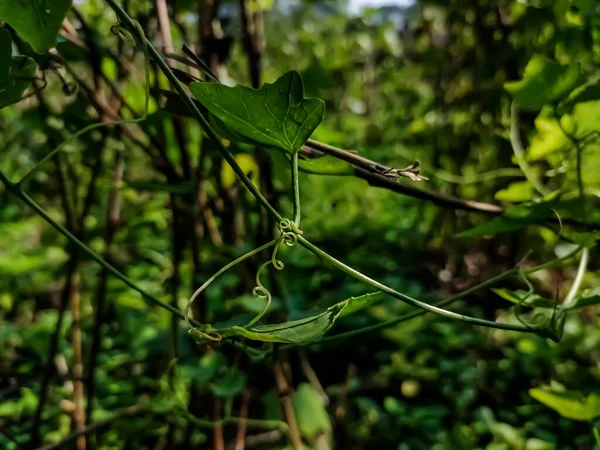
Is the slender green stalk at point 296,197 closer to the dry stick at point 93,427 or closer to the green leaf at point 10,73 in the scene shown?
the green leaf at point 10,73

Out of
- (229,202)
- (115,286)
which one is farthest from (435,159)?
(115,286)

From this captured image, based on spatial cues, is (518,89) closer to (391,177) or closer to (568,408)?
(391,177)

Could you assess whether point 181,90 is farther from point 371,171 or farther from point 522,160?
point 522,160

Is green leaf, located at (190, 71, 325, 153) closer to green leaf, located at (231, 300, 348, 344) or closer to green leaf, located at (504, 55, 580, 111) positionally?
green leaf, located at (231, 300, 348, 344)

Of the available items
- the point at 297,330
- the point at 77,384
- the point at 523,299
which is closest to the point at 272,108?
the point at 297,330

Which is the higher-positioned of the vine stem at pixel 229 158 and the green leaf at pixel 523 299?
the vine stem at pixel 229 158

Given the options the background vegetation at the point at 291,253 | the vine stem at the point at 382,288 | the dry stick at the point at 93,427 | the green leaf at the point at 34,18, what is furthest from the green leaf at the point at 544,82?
the dry stick at the point at 93,427
